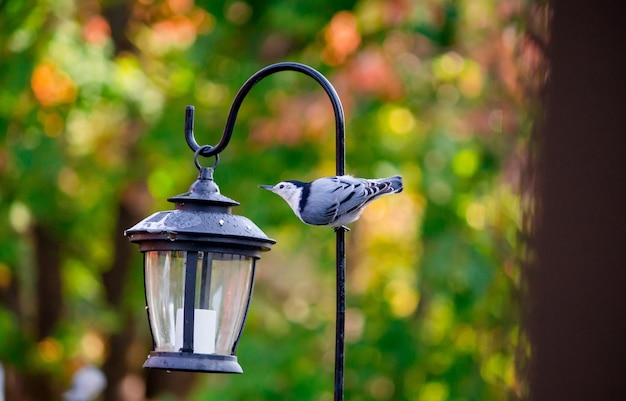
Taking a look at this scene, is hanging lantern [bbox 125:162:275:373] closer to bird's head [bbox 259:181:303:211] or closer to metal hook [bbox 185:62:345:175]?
metal hook [bbox 185:62:345:175]

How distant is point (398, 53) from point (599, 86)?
8.42 metres

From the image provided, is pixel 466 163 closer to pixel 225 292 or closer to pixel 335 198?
pixel 335 198

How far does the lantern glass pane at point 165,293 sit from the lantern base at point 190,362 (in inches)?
1.4

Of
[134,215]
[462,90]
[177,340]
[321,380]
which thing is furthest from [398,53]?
[177,340]

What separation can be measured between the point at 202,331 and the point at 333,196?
986mm

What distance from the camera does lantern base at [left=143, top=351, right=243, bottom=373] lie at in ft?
9.93

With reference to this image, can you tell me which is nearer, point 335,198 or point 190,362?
point 190,362

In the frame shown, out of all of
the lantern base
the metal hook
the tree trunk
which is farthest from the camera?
the metal hook

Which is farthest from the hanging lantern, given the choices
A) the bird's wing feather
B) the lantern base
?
the bird's wing feather

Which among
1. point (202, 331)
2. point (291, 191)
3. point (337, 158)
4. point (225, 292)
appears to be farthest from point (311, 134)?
point (202, 331)

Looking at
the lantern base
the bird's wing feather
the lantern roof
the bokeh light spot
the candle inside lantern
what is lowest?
the lantern base

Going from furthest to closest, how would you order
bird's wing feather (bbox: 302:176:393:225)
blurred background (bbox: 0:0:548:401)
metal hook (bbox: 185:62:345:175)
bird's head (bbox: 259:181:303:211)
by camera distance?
1. blurred background (bbox: 0:0:548:401)
2. bird's head (bbox: 259:181:303:211)
3. bird's wing feather (bbox: 302:176:393:225)
4. metal hook (bbox: 185:62:345:175)

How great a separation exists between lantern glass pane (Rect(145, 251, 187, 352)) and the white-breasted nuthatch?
0.78m

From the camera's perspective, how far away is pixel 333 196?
385 cm
